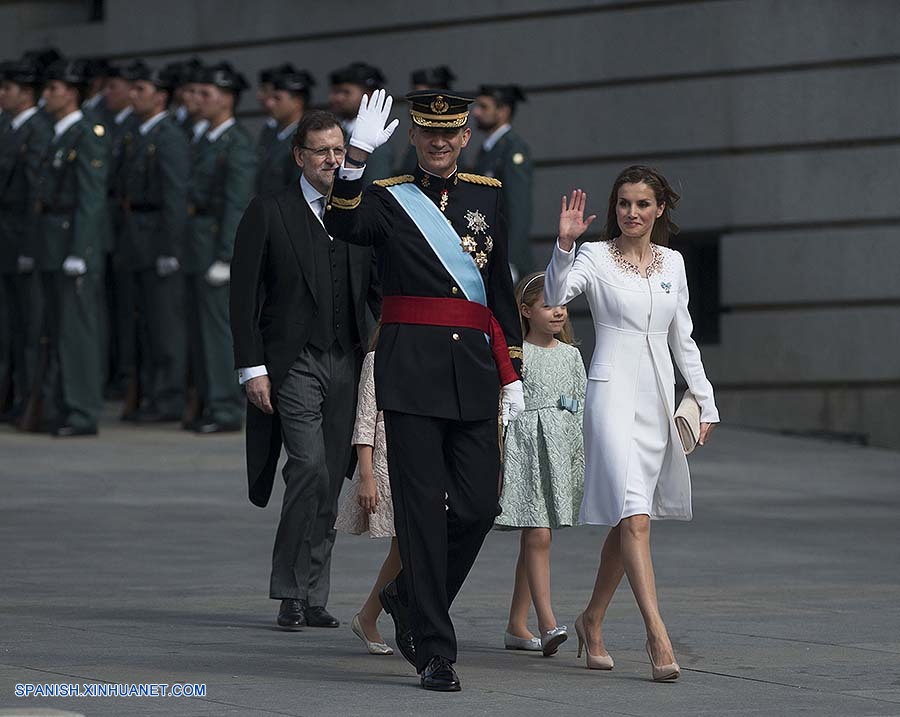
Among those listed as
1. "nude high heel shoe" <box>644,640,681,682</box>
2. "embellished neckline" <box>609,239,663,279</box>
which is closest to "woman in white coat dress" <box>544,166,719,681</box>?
"embellished neckline" <box>609,239,663,279</box>

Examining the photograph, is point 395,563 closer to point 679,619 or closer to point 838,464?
point 679,619

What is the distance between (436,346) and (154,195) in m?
9.12

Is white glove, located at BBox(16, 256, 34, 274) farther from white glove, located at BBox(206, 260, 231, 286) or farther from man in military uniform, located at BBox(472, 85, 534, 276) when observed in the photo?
man in military uniform, located at BBox(472, 85, 534, 276)

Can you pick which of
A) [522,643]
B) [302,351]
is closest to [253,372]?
[302,351]

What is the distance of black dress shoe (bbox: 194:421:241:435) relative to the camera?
15719 millimetres

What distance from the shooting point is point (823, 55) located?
1683 cm

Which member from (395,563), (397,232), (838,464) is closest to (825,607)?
(395,563)

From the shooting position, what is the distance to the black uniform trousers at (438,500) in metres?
7.23

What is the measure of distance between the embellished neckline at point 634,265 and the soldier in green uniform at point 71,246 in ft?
25.8

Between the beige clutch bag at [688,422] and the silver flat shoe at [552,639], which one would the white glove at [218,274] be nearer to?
the silver flat shoe at [552,639]

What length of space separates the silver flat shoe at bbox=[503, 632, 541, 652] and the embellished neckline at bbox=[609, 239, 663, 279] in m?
1.42

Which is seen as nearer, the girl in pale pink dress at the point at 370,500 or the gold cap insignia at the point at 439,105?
the gold cap insignia at the point at 439,105

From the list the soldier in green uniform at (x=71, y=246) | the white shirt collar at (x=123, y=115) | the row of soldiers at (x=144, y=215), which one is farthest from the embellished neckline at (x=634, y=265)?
the white shirt collar at (x=123, y=115)

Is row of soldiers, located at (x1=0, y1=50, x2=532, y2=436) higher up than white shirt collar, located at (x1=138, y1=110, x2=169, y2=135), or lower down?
lower down
